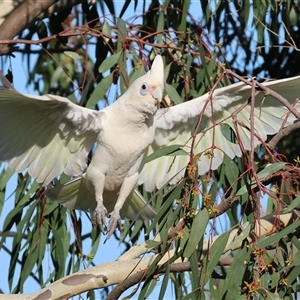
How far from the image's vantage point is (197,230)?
1914mm

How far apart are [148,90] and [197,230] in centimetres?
81

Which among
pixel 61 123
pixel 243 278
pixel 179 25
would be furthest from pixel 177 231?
pixel 179 25

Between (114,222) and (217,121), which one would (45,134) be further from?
(217,121)

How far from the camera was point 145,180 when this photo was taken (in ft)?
10.0

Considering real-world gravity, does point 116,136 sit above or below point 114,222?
above

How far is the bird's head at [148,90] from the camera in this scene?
102 inches

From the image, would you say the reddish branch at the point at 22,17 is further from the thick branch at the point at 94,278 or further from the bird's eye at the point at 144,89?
the thick branch at the point at 94,278

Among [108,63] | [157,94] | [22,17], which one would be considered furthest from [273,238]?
[22,17]

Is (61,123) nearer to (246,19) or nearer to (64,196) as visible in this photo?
(64,196)

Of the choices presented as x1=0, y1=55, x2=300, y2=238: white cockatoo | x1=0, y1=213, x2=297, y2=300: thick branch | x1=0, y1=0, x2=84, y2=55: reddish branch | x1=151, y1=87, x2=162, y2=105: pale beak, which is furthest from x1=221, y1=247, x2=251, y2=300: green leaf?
x1=0, y1=0, x2=84, y2=55: reddish branch

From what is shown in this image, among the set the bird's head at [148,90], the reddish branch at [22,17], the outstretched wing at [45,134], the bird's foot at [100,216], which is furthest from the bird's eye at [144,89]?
the reddish branch at [22,17]

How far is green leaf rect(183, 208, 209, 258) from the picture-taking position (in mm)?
1916

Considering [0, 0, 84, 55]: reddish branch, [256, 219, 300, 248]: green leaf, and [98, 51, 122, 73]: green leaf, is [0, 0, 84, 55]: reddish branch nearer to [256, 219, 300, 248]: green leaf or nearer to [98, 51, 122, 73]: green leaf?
[98, 51, 122, 73]: green leaf

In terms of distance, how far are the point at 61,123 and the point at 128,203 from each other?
48 cm
